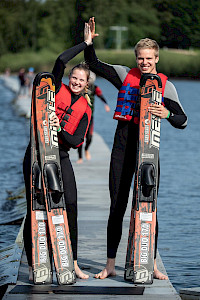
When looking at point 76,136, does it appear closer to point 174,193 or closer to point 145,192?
point 145,192

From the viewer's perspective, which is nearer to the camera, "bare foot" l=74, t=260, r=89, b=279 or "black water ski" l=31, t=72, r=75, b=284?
"black water ski" l=31, t=72, r=75, b=284

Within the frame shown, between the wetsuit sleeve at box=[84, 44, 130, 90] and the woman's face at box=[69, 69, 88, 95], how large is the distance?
13 centimetres

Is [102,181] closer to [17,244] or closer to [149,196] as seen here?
[17,244]

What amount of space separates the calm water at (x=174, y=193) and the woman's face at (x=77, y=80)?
7.11ft

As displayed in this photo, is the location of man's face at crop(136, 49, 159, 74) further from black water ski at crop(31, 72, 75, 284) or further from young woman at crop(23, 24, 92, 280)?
black water ski at crop(31, 72, 75, 284)

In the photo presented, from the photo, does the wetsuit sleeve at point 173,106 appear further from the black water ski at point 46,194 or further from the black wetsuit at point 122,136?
the black water ski at point 46,194

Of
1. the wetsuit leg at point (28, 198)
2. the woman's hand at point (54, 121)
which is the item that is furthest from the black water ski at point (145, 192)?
the wetsuit leg at point (28, 198)

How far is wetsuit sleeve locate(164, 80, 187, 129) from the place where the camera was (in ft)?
19.0

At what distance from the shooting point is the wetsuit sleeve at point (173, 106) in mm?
5785

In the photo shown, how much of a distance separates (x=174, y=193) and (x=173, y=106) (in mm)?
6523

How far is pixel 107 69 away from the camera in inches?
231

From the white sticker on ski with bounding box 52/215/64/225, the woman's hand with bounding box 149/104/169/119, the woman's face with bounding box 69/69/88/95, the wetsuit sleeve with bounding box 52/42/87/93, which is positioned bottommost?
the white sticker on ski with bounding box 52/215/64/225

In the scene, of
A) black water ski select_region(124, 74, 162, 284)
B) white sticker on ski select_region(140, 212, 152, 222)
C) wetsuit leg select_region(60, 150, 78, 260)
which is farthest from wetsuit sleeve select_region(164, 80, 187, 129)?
wetsuit leg select_region(60, 150, 78, 260)

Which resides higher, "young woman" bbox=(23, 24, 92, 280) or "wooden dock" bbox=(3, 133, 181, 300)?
"young woman" bbox=(23, 24, 92, 280)
